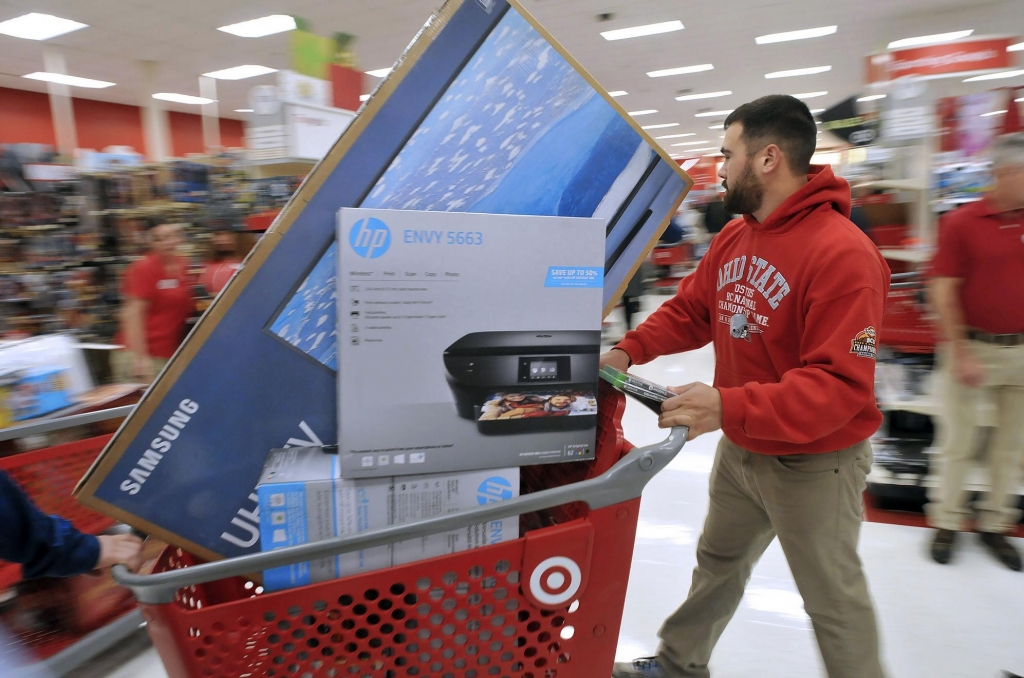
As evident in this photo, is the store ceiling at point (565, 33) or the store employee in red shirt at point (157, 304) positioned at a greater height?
the store ceiling at point (565, 33)

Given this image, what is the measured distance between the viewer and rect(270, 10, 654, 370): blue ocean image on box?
98 centimetres

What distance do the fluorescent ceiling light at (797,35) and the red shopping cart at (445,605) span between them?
35.2ft

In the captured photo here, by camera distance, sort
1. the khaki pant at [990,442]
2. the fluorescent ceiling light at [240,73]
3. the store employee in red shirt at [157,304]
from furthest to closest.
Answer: the fluorescent ceiling light at [240,73]
the store employee in red shirt at [157,304]
the khaki pant at [990,442]

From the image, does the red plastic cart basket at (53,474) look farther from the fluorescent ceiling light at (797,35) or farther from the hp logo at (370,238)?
the fluorescent ceiling light at (797,35)

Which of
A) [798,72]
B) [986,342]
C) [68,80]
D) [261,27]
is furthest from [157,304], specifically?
[798,72]

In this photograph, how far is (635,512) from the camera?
1018 mm

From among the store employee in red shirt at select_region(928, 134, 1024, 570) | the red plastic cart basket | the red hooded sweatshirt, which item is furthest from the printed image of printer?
the store employee in red shirt at select_region(928, 134, 1024, 570)

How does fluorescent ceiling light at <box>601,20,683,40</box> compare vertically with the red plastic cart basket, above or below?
above

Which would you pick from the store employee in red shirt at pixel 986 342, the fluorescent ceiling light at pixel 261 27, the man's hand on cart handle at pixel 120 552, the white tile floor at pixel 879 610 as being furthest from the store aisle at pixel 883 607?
the fluorescent ceiling light at pixel 261 27

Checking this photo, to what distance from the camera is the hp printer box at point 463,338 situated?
915mm

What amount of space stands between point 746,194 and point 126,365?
345cm

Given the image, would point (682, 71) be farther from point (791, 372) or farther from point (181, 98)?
point (791, 372)

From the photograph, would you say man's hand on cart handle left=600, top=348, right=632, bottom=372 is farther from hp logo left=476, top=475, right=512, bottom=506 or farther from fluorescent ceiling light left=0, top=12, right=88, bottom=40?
fluorescent ceiling light left=0, top=12, right=88, bottom=40

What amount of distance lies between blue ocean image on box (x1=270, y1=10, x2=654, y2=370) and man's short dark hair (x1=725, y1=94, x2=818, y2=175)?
0.44 m
